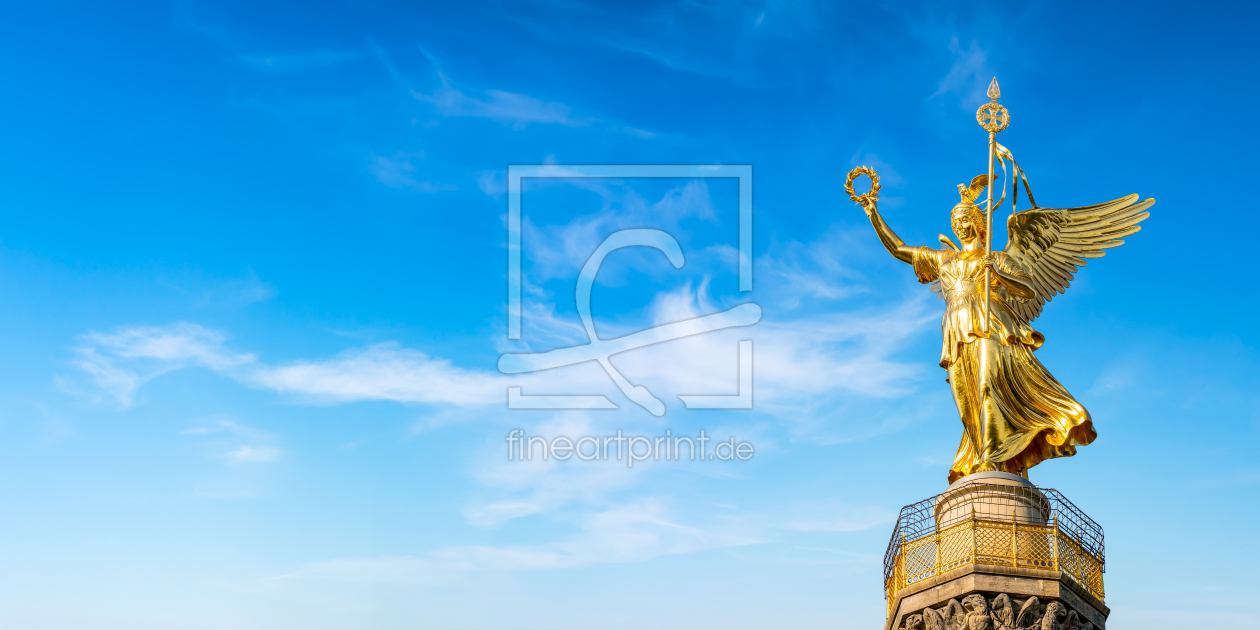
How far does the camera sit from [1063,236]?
2534 cm

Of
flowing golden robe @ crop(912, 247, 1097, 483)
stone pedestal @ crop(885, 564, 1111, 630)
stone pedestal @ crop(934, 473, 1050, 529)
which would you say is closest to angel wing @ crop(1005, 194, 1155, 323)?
flowing golden robe @ crop(912, 247, 1097, 483)

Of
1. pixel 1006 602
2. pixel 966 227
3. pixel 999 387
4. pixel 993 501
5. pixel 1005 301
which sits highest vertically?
pixel 966 227

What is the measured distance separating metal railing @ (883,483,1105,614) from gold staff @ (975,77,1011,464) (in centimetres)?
153

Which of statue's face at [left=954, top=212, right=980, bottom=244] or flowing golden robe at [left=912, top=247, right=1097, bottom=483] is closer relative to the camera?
flowing golden robe at [left=912, top=247, right=1097, bottom=483]

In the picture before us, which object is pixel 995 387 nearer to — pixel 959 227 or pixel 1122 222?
pixel 959 227

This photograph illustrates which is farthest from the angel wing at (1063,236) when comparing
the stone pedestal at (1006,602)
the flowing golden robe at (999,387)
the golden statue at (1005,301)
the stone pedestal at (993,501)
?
the stone pedestal at (1006,602)

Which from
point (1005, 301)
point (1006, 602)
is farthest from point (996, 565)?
point (1005, 301)

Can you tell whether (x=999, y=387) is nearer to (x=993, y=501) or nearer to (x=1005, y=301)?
(x=1005, y=301)

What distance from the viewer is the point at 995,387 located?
23.2 meters

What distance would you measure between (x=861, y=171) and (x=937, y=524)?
764 cm

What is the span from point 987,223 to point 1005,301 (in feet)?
5.17

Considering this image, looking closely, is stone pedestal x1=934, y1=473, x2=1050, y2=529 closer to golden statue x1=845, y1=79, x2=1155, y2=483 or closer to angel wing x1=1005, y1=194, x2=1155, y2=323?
golden statue x1=845, y1=79, x2=1155, y2=483

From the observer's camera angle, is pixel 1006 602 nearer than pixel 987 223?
Yes

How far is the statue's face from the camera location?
24648mm
